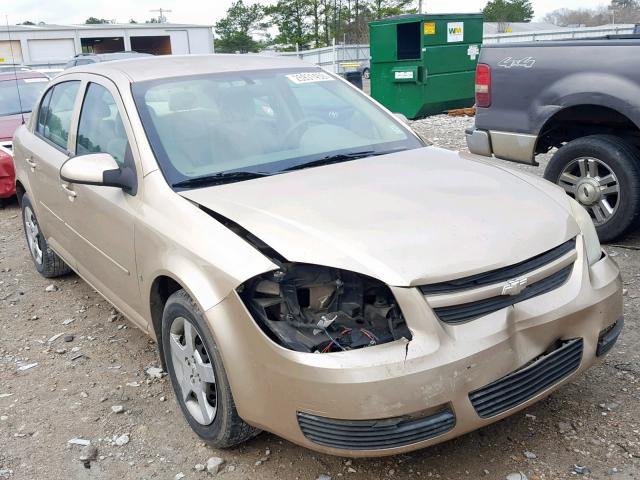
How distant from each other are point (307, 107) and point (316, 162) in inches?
23.4

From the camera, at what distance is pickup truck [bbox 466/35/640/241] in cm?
483

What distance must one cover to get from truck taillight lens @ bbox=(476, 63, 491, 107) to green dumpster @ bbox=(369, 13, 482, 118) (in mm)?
6684

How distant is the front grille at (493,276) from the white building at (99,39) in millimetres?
47213

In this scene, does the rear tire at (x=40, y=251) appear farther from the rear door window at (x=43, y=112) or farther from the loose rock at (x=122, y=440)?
the loose rock at (x=122, y=440)

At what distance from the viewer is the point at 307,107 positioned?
380 cm

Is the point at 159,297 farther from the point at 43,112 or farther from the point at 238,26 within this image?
the point at 238,26

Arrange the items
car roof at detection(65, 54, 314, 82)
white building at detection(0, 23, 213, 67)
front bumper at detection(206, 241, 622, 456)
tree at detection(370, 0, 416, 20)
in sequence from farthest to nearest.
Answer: tree at detection(370, 0, 416, 20) < white building at detection(0, 23, 213, 67) < car roof at detection(65, 54, 314, 82) < front bumper at detection(206, 241, 622, 456)

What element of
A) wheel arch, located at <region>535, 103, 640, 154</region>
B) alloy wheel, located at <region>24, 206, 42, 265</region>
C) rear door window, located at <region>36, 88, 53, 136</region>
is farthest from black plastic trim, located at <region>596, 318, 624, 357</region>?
alloy wheel, located at <region>24, 206, 42, 265</region>

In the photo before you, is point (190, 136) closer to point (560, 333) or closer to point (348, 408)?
point (348, 408)

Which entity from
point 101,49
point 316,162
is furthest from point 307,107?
point 101,49

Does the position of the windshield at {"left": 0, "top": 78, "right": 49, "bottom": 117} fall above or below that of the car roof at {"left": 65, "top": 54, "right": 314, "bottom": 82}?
below

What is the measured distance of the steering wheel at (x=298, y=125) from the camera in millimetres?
3518

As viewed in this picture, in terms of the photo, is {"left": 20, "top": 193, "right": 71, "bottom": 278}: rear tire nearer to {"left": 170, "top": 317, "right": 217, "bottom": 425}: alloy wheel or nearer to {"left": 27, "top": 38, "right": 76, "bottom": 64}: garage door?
{"left": 170, "top": 317, "right": 217, "bottom": 425}: alloy wheel

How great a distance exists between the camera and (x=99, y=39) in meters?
53.1
